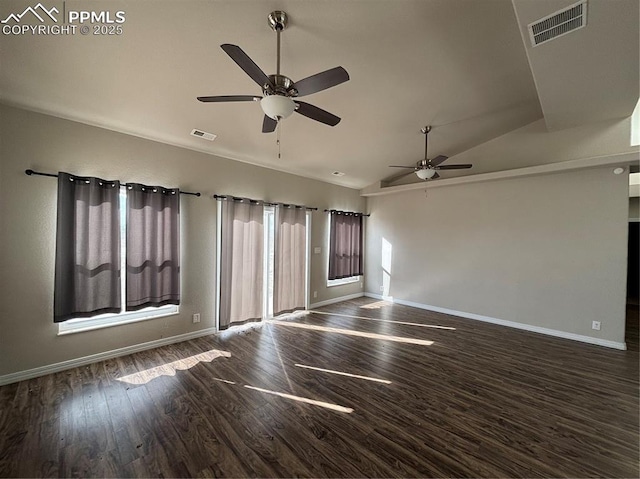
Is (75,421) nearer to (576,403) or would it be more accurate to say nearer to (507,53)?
(576,403)

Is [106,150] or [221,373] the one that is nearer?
[221,373]

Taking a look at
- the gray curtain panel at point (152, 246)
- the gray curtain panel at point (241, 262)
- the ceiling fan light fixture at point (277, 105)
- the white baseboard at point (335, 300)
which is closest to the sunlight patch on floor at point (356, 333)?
the gray curtain panel at point (241, 262)

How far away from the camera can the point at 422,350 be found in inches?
142

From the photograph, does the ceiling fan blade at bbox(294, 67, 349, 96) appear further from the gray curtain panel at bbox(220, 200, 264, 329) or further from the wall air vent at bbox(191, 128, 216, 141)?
the gray curtain panel at bbox(220, 200, 264, 329)

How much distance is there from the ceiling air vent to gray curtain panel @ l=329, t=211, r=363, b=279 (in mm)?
4249

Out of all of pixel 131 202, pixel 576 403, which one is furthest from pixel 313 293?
pixel 576 403

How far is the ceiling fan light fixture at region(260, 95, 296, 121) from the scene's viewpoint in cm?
184

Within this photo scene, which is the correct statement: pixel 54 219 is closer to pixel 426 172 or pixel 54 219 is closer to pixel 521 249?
pixel 426 172

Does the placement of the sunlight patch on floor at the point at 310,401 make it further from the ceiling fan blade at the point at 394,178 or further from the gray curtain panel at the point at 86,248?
the ceiling fan blade at the point at 394,178

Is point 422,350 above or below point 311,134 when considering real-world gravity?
below

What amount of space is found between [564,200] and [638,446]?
Result: 11.6ft

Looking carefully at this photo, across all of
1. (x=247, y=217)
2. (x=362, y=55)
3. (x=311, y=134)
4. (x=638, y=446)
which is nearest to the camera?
(x=638, y=446)

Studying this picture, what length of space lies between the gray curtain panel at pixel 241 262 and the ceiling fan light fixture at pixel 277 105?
8.24ft

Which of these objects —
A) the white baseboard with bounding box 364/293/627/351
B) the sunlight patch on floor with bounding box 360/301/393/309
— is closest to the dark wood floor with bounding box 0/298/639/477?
the white baseboard with bounding box 364/293/627/351
